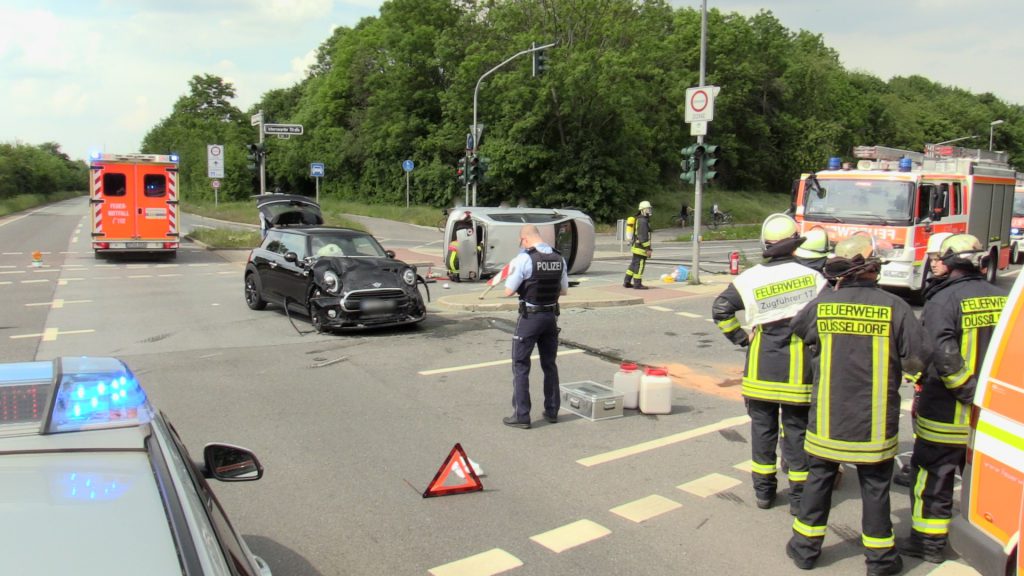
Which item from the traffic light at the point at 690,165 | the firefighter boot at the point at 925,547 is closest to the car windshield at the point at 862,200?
the traffic light at the point at 690,165

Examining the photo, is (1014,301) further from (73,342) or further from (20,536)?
(73,342)

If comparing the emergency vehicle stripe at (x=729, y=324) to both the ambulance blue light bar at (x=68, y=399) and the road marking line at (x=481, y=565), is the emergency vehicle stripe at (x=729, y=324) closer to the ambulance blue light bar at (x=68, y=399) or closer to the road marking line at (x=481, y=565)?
the road marking line at (x=481, y=565)

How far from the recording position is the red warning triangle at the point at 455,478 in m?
5.21

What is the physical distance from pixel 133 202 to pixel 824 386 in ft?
73.0

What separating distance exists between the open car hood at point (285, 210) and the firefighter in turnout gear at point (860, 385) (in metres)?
19.6

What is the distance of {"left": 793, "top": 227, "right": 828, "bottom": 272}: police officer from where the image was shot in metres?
5.00

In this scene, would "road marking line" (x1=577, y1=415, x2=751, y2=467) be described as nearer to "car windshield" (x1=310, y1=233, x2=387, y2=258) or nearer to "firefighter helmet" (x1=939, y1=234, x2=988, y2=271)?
"firefighter helmet" (x1=939, y1=234, x2=988, y2=271)

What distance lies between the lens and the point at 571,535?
15.2 feet

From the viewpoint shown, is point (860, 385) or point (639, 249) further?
point (639, 249)

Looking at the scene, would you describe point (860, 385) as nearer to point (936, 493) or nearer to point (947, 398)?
point (947, 398)

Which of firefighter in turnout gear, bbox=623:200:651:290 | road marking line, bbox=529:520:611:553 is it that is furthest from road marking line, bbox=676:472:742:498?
firefighter in turnout gear, bbox=623:200:651:290

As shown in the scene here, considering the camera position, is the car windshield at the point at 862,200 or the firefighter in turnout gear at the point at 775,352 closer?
the firefighter in turnout gear at the point at 775,352

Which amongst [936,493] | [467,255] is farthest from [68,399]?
[467,255]

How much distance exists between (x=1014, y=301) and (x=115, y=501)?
11.5 ft
